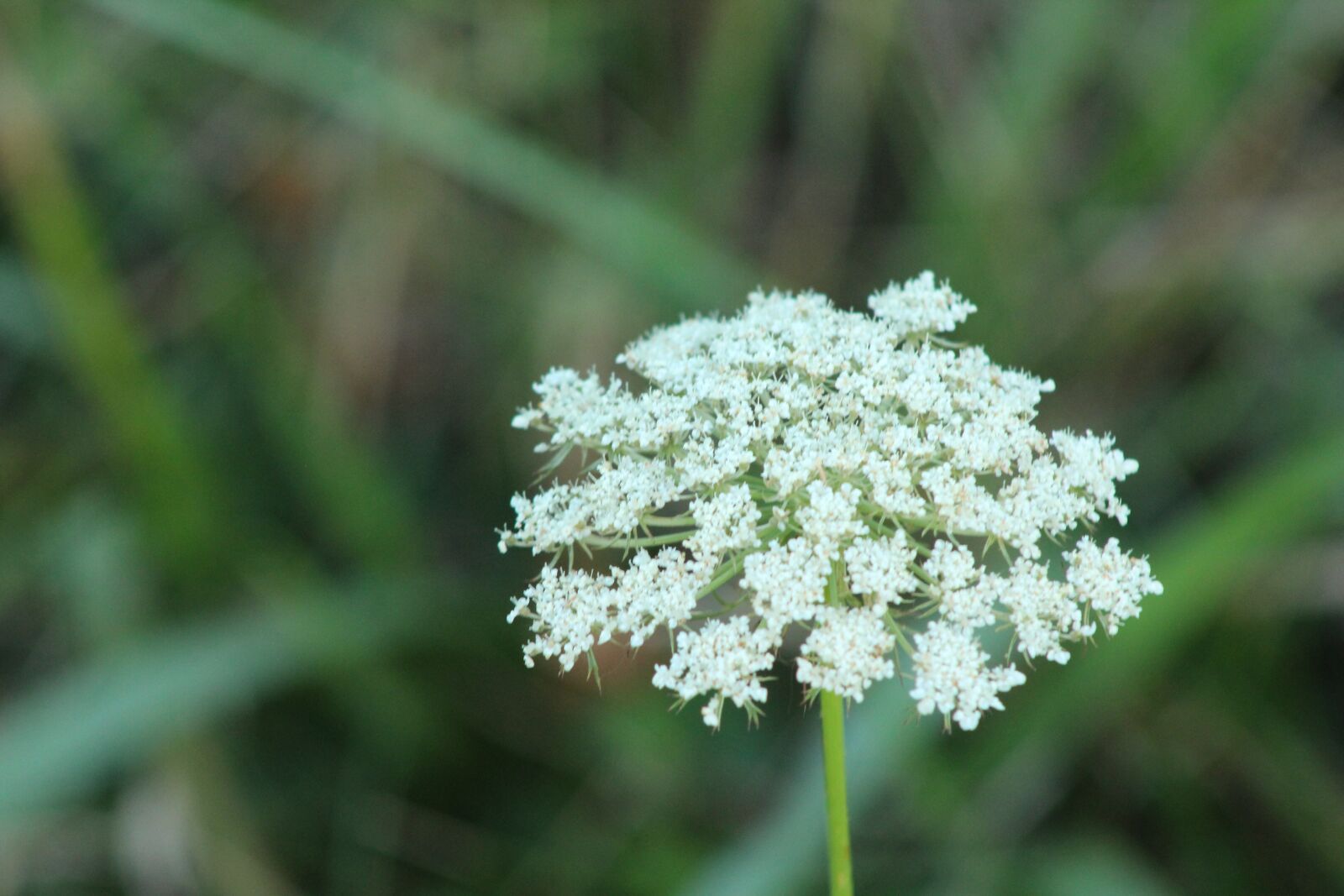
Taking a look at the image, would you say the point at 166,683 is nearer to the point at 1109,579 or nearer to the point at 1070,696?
the point at 1070,696

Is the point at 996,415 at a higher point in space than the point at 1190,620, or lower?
lower

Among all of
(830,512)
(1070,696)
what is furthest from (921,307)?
(1070,696)

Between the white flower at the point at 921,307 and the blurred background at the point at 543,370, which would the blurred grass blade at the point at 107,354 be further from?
the white flower at the point at 921,307

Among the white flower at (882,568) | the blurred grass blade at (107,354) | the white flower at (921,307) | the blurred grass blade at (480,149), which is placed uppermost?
the blurred grass blade at (480,149)

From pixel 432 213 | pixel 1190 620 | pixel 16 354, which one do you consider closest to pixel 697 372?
pixel 1190 620

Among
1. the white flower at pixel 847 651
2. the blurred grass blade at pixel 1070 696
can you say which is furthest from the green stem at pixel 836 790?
the blurred grass blade at pixel 1070 696

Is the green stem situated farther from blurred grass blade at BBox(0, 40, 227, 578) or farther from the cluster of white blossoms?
blurred grass blade at BBox(0, 40, 227, 578)

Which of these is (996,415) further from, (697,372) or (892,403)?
(697,372)
